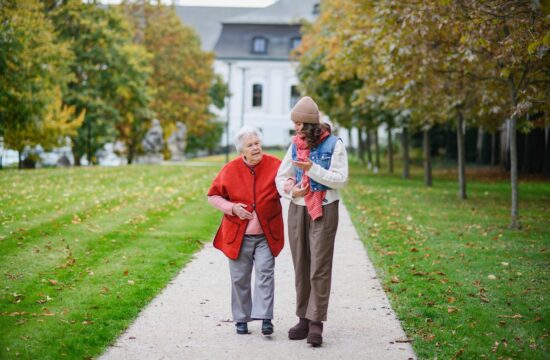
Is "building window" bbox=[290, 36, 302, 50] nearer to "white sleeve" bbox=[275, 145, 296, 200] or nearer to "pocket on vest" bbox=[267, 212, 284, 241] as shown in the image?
"pocket on vest" bbox=[267, 212, 284, 241]

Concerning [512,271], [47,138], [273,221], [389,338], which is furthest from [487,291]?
[47,138]

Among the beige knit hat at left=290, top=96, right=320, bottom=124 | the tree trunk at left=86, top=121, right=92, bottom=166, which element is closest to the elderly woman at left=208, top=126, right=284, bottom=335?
the beige knit hat at left=290, top=96, right=320, bottom=124

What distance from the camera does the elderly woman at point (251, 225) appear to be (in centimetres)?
611

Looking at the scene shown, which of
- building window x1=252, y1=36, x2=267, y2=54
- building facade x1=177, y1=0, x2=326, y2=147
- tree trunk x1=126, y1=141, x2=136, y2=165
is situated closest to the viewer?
tree trunk x1=126, y1=141, x2=136, y2=165

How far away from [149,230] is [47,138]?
18.3m

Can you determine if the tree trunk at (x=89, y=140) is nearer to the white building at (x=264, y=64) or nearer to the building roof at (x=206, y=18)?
the white building at (x=264, y=64)

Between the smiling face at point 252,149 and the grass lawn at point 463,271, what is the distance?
1.87 m

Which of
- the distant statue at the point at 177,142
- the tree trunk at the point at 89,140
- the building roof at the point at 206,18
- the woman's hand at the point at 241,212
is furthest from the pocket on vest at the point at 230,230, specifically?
the building roof at the point at 206,18

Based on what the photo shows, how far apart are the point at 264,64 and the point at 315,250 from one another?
6450 cm

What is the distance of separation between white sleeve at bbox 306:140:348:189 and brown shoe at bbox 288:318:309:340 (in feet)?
3.69

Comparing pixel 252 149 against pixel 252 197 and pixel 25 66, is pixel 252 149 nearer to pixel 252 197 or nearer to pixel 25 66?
pixel 252 197

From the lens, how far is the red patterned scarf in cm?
579

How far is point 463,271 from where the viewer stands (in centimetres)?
898

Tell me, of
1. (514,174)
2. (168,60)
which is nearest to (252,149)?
(514,174)
